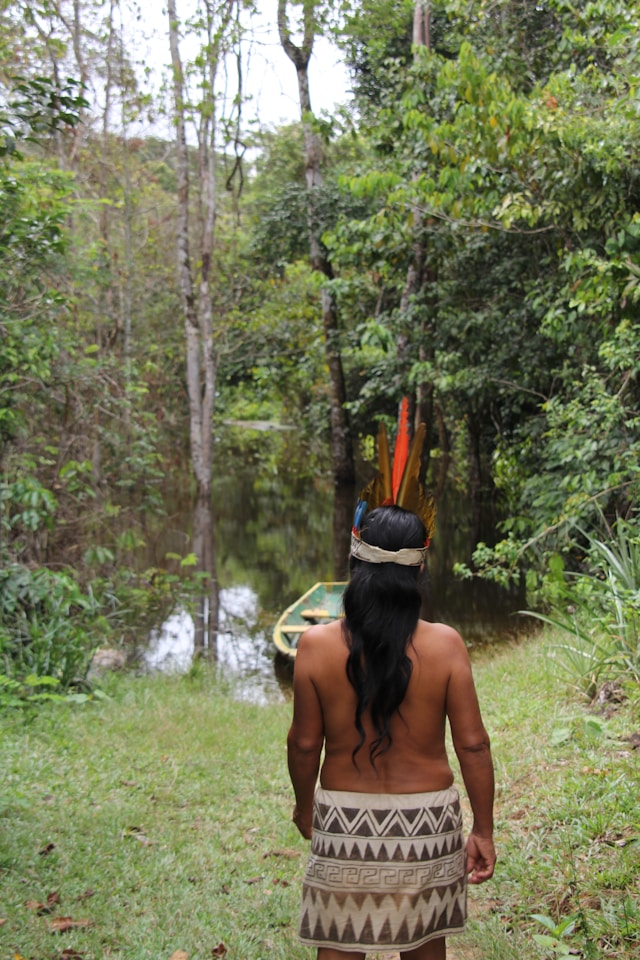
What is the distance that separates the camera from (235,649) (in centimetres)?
1412

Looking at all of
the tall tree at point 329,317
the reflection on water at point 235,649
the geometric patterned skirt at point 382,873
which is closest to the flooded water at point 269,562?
the reflection on water at point 235,649

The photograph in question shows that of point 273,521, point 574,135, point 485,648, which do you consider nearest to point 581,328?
point 574,135

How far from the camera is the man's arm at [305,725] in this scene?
2281mm

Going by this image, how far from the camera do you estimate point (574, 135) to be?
7.69 m

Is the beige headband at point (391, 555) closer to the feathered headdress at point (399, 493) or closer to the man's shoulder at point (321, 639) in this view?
the feathered headdress at point (399, 493)

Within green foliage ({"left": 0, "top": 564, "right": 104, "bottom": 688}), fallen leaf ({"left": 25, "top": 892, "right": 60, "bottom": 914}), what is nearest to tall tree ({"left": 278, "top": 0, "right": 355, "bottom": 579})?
green foliage ({"left": 0, "top": 564, "right": 104, "bottom": 688})

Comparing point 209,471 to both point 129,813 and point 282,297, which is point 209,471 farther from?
point 129,813

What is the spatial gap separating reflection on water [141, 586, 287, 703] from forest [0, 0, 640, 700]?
58 cm

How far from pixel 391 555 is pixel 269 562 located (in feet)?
60.2

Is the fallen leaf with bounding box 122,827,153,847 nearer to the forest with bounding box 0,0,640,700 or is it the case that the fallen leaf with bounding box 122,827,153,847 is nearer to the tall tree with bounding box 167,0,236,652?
the forest with bounding box 0,0,640,700

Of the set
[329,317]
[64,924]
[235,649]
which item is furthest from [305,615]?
[64,924]

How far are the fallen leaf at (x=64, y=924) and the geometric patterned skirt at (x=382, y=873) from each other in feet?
5.77

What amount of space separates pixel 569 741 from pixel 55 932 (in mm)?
2839

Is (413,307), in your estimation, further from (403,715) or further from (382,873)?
(382,873)
